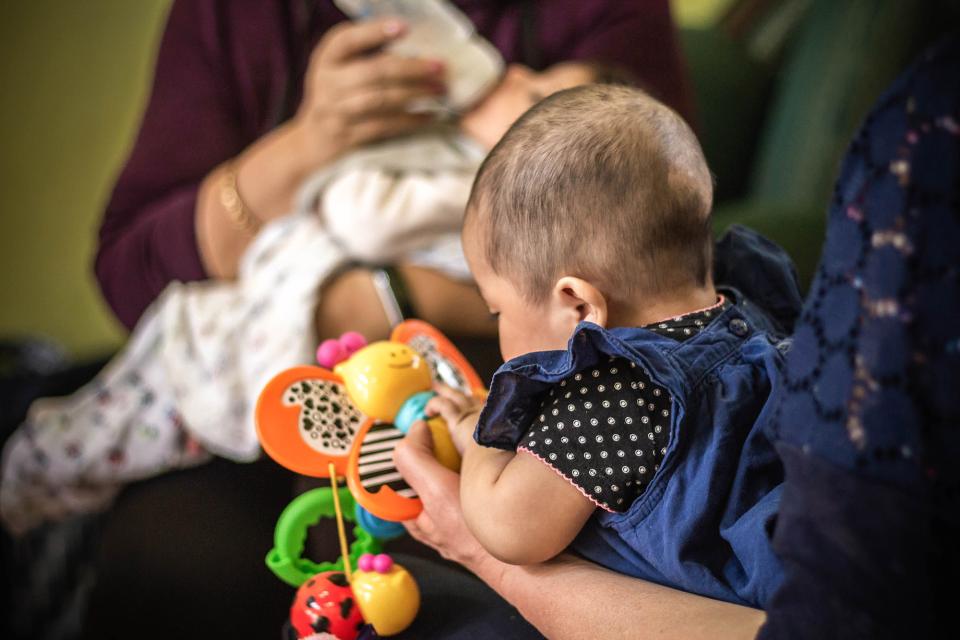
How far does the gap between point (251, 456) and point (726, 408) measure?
71 centimetres

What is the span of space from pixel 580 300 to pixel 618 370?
0.07 metres

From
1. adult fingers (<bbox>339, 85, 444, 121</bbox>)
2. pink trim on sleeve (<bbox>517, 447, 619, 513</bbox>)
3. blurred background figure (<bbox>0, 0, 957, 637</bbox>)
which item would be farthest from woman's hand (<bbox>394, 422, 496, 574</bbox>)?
adult fingers (<bbox>339, 85, 444, 121</bbox>)

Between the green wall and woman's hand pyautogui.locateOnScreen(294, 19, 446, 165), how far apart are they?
0.91 meters

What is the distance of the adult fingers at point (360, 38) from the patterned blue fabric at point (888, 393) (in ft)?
2.72

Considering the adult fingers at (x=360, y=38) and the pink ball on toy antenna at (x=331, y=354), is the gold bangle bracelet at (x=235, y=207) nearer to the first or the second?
the adult fingers at (x=360, y=38)

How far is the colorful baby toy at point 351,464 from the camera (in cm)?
67

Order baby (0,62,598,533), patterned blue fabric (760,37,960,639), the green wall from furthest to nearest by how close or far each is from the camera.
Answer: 1. the green wall
2. baby (0,62,598,533)
3. patterned blue fabric (760,37,960,639)

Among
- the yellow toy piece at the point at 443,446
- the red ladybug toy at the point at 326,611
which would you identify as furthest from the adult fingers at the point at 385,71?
the red ladybug toy at the point at 326,611

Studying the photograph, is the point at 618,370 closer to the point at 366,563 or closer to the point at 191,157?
the point at 366,563

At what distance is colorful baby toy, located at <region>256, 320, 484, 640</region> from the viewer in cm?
67

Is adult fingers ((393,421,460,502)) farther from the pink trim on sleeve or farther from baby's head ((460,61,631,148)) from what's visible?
baby's head ((460,61,631,148))

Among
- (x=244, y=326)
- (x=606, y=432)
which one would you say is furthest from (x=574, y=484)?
(x=244, y=326)

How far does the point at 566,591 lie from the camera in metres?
0.61

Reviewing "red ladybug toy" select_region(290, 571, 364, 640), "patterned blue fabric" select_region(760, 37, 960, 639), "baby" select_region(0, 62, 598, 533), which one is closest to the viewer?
"patterned blue fabric" select_region(760, 37, 960, 639)
